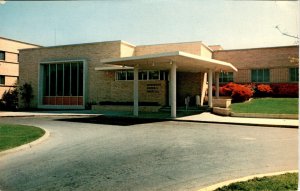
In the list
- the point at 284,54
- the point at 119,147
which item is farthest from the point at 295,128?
the point at 284,54

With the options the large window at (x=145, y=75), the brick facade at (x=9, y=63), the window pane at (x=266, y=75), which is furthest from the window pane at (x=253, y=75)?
the brick facade at (x=9, y=63)

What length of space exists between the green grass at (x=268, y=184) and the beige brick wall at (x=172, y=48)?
2036 centimetres

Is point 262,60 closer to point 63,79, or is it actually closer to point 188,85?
point 188,85

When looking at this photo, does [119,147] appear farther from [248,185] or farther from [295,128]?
[295,128]

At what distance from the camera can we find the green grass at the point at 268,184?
512 centimetres

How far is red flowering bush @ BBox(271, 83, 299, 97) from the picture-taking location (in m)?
25.9

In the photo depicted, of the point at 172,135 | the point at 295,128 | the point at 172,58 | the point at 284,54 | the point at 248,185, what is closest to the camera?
the point at 248,185

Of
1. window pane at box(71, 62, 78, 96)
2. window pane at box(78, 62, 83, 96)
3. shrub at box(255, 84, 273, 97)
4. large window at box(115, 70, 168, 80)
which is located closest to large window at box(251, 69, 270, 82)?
shrub at box(255, 84, 273, 97)

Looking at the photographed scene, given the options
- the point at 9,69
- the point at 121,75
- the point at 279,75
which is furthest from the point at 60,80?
the point at 279,75

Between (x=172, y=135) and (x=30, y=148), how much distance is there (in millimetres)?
5090

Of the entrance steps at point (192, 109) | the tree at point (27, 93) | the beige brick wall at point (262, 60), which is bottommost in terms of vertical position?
the entrance steps at point (192, 109)

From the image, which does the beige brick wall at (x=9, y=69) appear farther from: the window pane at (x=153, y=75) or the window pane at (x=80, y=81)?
the window pane at (x=153, y=75)

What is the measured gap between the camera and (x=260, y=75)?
28.0 m

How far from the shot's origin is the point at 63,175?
21.6 feet
